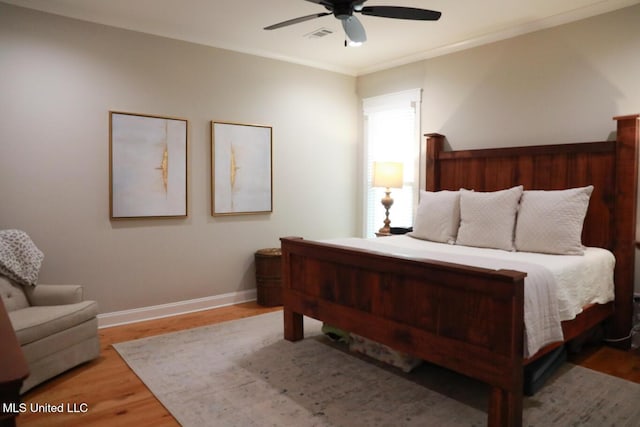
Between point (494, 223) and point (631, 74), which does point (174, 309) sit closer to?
point (494, 223)

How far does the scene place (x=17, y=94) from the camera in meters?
3.40

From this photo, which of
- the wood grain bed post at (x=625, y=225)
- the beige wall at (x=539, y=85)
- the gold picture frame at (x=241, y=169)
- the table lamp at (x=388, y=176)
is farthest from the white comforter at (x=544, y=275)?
the gold picture frame at (x=241, y=169)

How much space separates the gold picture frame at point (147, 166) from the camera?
12.6ft

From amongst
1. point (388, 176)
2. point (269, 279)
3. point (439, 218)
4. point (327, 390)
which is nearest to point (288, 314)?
point (327, 390)

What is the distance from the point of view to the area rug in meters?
2.32

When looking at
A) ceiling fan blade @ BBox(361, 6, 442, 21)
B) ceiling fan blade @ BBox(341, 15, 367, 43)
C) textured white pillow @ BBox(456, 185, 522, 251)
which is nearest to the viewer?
ceiling fan blade @ BBox(361, 6, 442, 21)

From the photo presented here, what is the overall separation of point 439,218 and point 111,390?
2758mm

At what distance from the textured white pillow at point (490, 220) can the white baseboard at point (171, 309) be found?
2.34 m

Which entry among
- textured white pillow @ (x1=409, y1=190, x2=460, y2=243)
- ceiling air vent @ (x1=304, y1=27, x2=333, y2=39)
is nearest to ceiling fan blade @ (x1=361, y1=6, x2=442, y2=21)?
ceiling air vent @ (x1=304, y1=27, x2=333, y2=39)

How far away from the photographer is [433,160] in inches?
178

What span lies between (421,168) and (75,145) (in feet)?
11.0

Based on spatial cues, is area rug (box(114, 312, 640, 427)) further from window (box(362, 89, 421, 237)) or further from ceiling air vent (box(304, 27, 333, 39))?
ceiling air vent (box(304, 27, 333, 39))

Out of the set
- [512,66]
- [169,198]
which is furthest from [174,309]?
[512,66]

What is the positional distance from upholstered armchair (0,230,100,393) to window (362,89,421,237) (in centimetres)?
329
